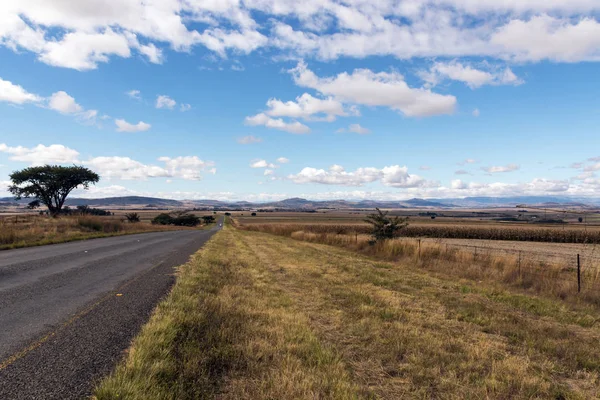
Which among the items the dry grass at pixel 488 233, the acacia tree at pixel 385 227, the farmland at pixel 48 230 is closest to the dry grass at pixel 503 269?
the acacia tree at pixel 385 227

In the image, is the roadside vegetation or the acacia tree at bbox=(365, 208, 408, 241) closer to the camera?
the acacia tree at bbox=(365, 208, 408, 241)

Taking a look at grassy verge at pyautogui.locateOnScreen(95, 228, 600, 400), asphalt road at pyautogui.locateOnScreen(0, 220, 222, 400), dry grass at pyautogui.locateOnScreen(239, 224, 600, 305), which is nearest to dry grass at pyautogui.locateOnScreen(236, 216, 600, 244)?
dry grass at pyautogui.locateOnScreen(239, 224, 600, 305)

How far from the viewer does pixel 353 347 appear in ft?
19.0

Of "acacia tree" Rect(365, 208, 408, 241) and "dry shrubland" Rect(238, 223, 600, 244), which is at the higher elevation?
"acacia tree" Rect(365, 208, 408, 241)

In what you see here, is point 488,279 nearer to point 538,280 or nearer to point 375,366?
point 538,280

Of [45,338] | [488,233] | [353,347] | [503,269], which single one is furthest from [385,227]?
[488,233]

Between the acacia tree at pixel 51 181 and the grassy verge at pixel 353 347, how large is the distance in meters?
59.6

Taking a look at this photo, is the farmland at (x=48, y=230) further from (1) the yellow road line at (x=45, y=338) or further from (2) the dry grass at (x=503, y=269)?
(2) the dry grass at (x=503, y=269)

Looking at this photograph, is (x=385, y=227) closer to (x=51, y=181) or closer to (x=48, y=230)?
(x=48, y=230)

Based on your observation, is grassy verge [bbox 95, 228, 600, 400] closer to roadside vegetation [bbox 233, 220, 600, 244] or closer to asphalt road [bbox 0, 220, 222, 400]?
asphalt road [bbox 0, 220, 222, 400]

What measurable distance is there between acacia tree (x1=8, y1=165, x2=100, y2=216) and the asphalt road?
174 ft

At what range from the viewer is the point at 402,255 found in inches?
795

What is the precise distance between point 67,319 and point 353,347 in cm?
532

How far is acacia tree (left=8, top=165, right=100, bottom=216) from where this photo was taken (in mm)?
54428
